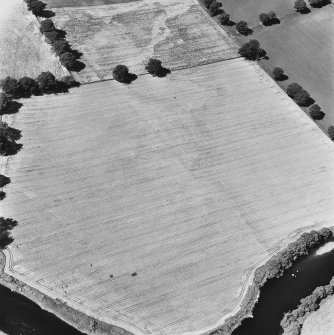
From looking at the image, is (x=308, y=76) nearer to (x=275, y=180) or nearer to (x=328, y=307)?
(x=275, y=180)

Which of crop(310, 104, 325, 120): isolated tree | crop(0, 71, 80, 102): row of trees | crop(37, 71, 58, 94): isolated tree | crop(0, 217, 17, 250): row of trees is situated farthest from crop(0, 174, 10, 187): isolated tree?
crop(310, 104, 325, 120): isolated tree

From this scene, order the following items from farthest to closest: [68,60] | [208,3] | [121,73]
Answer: [208,3] < [68,60] < [121,73]

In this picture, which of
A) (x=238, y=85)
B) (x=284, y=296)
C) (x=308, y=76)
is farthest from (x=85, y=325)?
(x=308, y=76)

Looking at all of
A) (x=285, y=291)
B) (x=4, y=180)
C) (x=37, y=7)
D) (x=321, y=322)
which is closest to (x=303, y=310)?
(x=321, y=322)

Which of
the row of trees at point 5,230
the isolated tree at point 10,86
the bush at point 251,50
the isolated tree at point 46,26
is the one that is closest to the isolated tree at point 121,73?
the isolated tree at point 46,26

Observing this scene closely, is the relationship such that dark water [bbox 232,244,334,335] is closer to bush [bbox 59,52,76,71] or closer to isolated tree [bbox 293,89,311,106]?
isolated tree [bbox 293,89,311,106]

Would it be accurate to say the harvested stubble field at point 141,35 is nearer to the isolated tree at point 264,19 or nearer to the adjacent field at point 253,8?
the adjacent field at point 253,8

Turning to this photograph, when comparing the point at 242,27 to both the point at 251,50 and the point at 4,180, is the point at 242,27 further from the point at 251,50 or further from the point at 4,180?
the point at 4,180
